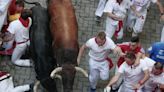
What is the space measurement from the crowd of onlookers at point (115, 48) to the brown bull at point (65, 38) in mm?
271

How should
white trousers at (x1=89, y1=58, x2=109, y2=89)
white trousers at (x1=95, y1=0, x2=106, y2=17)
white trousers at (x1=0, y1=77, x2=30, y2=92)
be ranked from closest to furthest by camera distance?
1. white trousers at (x1=0, y1=77, x2=30, y2=92)
2. white trousers at (x1=89, y1=58, x2=109, y2=89)
3. white trousers at (x1=95, y1=0, x2=106, y2=17)

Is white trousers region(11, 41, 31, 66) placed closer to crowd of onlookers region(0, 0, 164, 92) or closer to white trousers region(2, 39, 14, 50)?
crowd of onlookers region(0, 0, 164, 92)

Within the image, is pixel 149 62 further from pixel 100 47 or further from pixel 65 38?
pixel 65 38

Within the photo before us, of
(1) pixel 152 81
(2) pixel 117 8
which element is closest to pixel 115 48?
(1) pixel 152 81

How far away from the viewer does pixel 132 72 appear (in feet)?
32.7

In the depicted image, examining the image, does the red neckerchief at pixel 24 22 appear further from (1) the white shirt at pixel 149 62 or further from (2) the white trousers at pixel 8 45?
(1) the white shirt at pixel 149 62

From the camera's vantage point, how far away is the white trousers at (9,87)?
34.2ft

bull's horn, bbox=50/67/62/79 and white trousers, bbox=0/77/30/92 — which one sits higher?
bull's horn, bbox=50/67/62/79

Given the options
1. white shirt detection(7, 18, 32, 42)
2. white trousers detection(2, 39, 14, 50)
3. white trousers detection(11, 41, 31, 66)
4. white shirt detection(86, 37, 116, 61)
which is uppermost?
white shirt detection(7, 18, 32, 42)

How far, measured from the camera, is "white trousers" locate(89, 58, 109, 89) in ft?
35.6

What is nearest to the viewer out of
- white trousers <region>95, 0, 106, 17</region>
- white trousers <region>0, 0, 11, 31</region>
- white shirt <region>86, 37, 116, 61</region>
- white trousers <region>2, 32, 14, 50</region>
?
white shirt <region>86, 37, 116, 61</region>

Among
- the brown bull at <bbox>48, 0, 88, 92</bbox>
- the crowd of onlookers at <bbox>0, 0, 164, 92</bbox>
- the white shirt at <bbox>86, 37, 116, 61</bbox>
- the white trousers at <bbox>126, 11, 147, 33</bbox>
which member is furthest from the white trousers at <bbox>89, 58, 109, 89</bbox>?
the white trousers at <bbox>126, 11, 147, 33</bbox>

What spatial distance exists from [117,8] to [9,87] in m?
3.53

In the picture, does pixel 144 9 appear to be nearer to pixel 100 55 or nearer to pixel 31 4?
pixel 100 55
